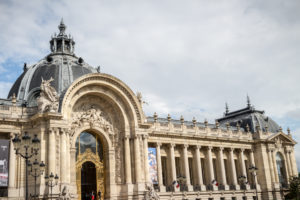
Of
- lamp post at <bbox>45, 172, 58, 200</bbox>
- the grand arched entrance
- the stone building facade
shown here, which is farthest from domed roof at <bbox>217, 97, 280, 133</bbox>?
lamp post at <bbox>45, 172, 58, 200</bbox>

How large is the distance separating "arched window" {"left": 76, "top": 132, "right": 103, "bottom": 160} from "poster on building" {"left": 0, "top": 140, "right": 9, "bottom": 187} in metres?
6.82

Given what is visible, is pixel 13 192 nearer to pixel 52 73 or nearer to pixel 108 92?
pixel 52 73

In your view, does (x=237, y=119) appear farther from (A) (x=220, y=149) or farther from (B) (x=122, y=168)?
(B) (x=122, y=168)

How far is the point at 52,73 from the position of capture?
36.9 meters

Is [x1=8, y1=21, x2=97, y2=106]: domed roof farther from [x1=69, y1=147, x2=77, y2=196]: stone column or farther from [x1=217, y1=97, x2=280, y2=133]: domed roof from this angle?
[x1=217, y1=97, x2=280, y2=133]: domed roof

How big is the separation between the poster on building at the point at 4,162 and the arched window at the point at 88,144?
6.82 m

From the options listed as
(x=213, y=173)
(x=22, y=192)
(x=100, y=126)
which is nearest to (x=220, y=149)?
(x=213, y=173)

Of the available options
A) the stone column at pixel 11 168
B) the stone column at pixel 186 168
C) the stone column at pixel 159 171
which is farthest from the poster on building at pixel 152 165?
the stone column at pixel 11 168

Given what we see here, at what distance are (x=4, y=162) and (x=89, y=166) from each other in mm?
8428

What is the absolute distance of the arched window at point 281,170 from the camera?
54519 millimetres

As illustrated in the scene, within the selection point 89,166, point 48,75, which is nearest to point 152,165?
point 89,166

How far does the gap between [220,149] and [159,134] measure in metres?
10.7

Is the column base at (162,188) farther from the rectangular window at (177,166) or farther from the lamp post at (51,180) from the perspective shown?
the lamp post at (51,180)

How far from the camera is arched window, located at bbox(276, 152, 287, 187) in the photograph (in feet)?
179
